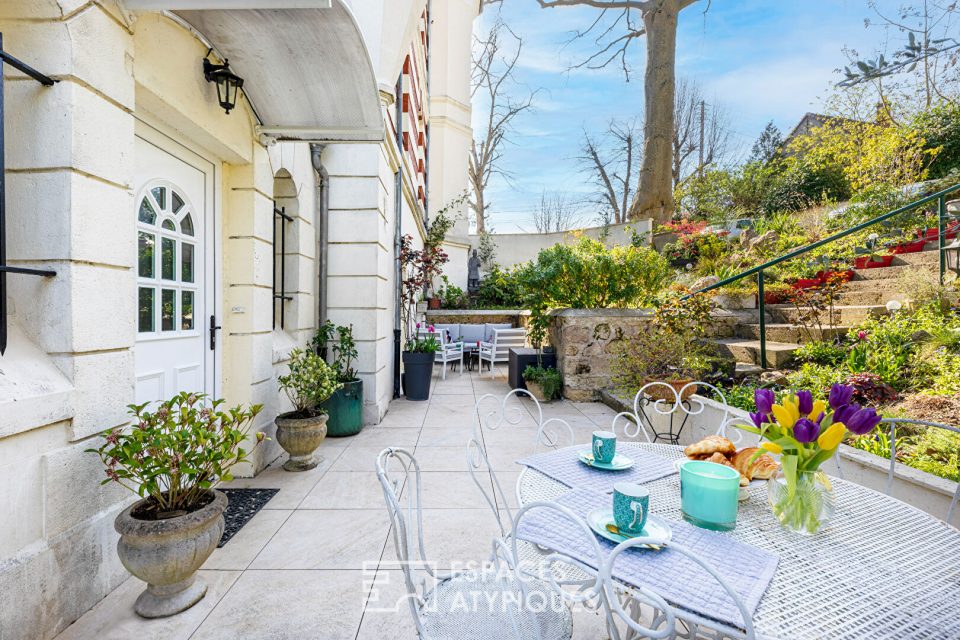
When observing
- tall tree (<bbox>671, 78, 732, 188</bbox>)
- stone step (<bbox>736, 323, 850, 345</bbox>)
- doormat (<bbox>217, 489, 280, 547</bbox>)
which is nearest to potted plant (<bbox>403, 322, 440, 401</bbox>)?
doormat (<bbox>217, 489, 280, 547</bbox>)

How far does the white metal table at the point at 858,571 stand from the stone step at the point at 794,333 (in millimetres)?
3622

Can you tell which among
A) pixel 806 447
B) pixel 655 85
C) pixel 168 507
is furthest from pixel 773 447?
pixel 655 85

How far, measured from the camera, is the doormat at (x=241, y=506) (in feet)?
7.58

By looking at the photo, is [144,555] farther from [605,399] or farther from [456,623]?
[605,399]

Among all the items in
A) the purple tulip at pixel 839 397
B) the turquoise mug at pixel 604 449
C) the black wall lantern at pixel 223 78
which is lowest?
the turquoise mug at pixel 604 449

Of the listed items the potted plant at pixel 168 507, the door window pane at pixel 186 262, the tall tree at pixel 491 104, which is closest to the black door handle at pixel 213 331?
the door window pane at pixel 186 262

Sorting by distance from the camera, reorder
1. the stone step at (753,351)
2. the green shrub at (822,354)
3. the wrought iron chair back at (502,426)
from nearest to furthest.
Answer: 1. the wrought iron chair back at (502,426)
2. the green shrub at (822,354)
3. the stone step at (753,351)

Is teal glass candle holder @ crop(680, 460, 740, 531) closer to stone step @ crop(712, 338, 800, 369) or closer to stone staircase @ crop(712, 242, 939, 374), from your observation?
stone staircase @ crop(712, 242, 939, 374)


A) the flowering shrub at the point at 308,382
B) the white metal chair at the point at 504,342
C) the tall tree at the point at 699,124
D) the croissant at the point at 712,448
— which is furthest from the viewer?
the tall tree at the point at 699,124

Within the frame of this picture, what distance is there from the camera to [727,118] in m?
16.4

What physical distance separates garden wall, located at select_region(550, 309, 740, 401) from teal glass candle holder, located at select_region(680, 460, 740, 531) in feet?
13.2

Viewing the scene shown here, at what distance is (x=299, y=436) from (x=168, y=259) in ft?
4.70

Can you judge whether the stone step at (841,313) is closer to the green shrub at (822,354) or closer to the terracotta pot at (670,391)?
the green shrub at (822,354)

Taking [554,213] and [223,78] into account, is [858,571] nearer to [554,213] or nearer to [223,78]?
[223,78]
